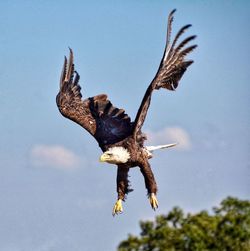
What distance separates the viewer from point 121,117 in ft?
123

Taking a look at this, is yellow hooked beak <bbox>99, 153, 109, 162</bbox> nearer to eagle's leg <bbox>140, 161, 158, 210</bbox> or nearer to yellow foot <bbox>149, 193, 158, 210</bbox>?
eagle's leg <bbox>140, 161, 158, 210</bbox>

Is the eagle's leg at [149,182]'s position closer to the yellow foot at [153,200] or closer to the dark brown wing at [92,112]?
the yellow foot at [153,200]

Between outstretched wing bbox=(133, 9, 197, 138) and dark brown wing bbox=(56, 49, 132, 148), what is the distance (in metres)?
1.39

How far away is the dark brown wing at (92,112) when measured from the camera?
36.8m

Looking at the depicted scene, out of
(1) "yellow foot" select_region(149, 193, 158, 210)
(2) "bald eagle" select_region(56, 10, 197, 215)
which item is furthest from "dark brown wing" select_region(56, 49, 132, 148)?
(1) "yellow foot" select_region(149, 193, 158, 210)

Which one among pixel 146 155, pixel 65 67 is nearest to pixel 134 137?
pixel 146 155

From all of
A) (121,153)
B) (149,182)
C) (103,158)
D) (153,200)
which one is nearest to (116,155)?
(121,153)

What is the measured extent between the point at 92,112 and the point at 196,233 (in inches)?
205

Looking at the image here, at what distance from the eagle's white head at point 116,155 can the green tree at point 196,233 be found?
18.9 feet

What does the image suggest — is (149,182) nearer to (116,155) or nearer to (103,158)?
(116,155)

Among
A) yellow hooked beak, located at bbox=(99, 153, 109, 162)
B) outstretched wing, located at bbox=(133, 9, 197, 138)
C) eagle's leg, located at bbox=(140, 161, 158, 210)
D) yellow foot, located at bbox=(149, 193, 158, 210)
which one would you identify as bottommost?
yellow foot, located at bbox=(149, 193, 158, 210)

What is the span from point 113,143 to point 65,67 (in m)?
3.58

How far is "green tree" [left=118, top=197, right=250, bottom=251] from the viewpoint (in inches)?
1582

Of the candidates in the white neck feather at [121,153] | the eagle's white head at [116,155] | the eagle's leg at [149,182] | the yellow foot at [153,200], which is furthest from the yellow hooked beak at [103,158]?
the yellow foot at [153,200]
